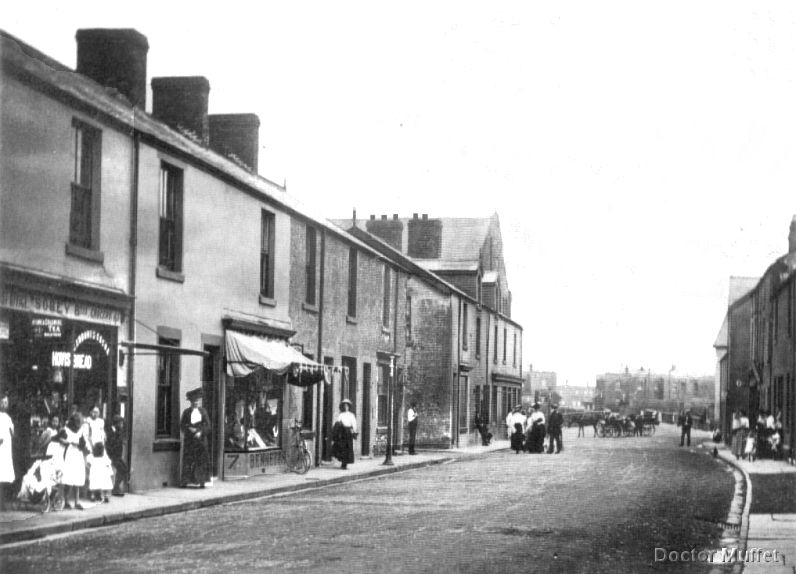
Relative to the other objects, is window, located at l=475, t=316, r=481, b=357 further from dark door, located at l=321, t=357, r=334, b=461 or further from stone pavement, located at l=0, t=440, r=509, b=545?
stone pavement, located at l=0, t=440, r=509, b=545

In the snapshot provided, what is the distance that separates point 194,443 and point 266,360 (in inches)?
132

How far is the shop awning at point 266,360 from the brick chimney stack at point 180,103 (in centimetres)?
457

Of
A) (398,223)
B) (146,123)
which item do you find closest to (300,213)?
(146,123)

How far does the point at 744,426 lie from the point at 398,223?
2493cm

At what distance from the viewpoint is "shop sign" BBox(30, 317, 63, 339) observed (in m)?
15.0

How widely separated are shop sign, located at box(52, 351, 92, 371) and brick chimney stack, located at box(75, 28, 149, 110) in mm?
5876

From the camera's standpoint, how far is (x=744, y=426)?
113 feet

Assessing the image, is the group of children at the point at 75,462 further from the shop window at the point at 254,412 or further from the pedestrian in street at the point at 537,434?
the pedestrian in street at the point at 537,434

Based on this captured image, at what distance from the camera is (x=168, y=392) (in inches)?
770

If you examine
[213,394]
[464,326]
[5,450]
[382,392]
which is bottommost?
[5,450]

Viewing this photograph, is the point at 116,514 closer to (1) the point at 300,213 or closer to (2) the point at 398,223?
(1) the point at 300,213

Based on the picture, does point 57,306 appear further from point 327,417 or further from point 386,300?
point 386,300

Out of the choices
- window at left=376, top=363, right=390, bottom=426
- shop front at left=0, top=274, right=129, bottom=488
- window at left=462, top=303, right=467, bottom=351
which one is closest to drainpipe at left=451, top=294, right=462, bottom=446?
window at left=462, top=303, right=467, bottom=351

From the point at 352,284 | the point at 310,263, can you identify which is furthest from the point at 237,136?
the point at 352,284
